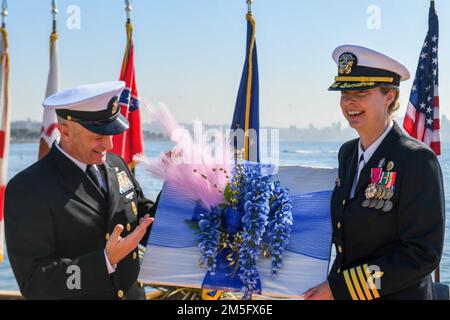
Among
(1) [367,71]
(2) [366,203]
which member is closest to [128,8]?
(1) [367,71]

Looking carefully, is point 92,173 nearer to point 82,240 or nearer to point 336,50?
point 82,240

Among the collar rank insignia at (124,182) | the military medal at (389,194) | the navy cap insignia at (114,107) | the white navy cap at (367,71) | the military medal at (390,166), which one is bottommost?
the collar rank insignia at (124,182)

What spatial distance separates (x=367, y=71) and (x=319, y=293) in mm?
1054

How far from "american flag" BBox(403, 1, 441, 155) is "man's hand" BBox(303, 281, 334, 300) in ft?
8.89

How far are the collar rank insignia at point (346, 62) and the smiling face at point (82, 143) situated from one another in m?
1.21

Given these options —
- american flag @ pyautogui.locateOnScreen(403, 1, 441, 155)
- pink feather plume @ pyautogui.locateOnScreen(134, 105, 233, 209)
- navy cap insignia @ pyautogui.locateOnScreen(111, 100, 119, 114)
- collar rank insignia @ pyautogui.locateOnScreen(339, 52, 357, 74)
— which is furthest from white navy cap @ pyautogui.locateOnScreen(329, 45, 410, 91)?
american flag @ pyautogui.locateOnScreen(403, 1, 441, 155)

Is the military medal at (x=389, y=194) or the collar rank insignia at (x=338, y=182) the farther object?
the collar rank insignia at (x=338, y=182)

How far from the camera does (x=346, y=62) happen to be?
271 centimetres

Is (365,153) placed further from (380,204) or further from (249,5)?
(249,5)

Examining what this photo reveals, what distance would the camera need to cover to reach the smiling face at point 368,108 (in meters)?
2.58

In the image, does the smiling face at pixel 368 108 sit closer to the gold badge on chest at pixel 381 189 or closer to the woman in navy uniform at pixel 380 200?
the woman in navy uniform at pixel 380 200

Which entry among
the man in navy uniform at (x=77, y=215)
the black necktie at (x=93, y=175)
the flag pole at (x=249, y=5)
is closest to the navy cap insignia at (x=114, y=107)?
the man in navy uniform at (x=77, y=215)
